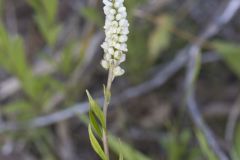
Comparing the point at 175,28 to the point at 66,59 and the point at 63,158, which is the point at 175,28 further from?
the point at 63,158

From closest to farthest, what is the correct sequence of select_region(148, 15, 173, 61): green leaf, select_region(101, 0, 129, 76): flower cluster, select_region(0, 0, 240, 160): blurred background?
select_region(101, 0, 129, 76): flower cluster → select_region(0, 0, 240, 160): blurred background → select_region(148, 15, 173, 61): green leaf

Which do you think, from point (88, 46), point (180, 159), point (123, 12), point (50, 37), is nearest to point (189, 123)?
point (180, 159)

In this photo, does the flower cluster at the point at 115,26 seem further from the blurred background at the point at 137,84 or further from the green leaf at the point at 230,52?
the green leaf at the point at 230,52

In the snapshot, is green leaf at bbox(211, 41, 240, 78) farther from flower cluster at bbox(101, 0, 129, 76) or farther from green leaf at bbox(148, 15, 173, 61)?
flower cluster at bbox(101, 0, 129, 76)

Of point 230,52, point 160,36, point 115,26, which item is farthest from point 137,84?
point 115,26

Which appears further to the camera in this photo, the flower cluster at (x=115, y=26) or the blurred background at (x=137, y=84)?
the blurred background at (x=137, y=84)

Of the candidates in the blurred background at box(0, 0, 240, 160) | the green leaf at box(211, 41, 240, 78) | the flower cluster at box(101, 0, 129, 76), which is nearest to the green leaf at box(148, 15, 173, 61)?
the blurred background at box(0, 0, 240, 160)

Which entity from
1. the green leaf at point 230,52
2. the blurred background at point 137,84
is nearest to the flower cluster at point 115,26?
the blurred background at point 137,84

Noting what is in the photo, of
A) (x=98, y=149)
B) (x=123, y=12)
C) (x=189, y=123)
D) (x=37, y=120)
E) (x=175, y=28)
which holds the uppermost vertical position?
(x=175, y=28)
